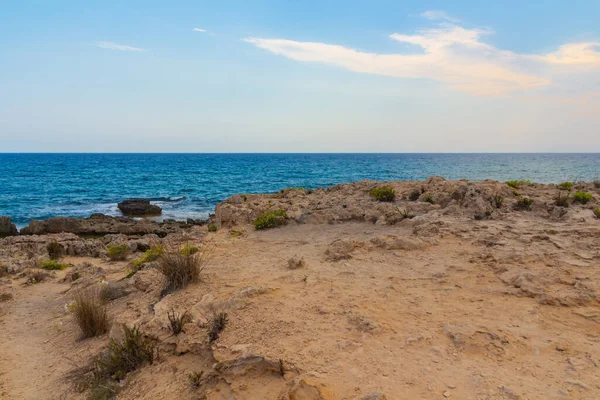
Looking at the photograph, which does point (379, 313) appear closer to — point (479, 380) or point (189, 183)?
point (479, 380)

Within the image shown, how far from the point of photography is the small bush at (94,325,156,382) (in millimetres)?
5082

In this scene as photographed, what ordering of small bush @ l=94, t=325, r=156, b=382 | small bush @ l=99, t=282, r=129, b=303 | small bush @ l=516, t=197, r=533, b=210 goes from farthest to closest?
small bush @ l=516, t=197, r=533, b=210 → small bush @ l=99, t=282, r=129, b=303 → small bush @ l=94, t=325, r=156, b=382

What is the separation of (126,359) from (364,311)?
319 cm

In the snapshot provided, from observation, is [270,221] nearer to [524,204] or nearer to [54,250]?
[524,204]

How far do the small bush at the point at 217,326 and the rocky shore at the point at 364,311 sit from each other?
0.04 metres

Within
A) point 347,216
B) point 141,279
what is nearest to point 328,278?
point 141,279

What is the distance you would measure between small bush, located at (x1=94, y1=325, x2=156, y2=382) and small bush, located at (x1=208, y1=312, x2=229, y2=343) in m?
0.79

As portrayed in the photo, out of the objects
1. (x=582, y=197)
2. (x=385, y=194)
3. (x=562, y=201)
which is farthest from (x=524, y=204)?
(x=385, y=194)

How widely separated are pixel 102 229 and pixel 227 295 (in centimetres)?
1700

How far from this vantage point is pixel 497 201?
10477 millimetres

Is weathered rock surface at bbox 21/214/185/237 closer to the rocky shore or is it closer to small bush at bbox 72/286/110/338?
the rocky shore

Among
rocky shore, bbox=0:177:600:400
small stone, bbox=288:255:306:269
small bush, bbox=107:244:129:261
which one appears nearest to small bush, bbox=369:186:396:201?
rocky shore, bbox=0:177:600:400

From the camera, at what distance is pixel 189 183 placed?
166ft

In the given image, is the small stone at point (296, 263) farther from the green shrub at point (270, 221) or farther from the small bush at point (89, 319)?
the green shrub at point (270, 221)
